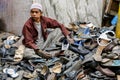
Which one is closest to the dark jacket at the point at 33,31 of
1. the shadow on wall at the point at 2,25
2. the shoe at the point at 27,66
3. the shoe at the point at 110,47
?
the shoe at the point at 27,66

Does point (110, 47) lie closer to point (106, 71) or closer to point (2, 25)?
point (106, 71)

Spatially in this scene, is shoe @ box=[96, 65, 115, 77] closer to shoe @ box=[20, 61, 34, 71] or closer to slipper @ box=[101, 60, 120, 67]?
slipper @ box=[101, 60, 120, 67]

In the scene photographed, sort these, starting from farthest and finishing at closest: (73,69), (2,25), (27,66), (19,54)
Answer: (2,25) → (19,54) → (27,66) → (73,69)

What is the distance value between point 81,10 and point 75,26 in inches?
42.7

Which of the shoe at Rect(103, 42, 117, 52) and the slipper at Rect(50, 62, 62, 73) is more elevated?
the shoe at Rect(103, 42, 117, 52)

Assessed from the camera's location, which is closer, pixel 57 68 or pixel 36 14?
pixel 57 68

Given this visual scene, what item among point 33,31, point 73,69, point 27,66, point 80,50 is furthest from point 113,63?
point 33,31

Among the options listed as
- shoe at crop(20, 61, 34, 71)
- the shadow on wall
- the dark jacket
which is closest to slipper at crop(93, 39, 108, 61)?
the dark jacket

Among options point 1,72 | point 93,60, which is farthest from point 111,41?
point 1,72

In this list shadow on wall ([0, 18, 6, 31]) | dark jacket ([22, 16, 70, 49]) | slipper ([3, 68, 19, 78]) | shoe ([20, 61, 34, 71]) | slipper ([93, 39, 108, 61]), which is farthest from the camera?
shadow on wall ([0, 18, 6, 31])

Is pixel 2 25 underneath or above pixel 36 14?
underneath

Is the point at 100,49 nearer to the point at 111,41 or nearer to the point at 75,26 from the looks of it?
the point at 111,41

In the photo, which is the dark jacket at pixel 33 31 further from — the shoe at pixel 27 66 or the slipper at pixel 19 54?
the shoe at pixel 27 66

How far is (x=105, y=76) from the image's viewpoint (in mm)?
4324
